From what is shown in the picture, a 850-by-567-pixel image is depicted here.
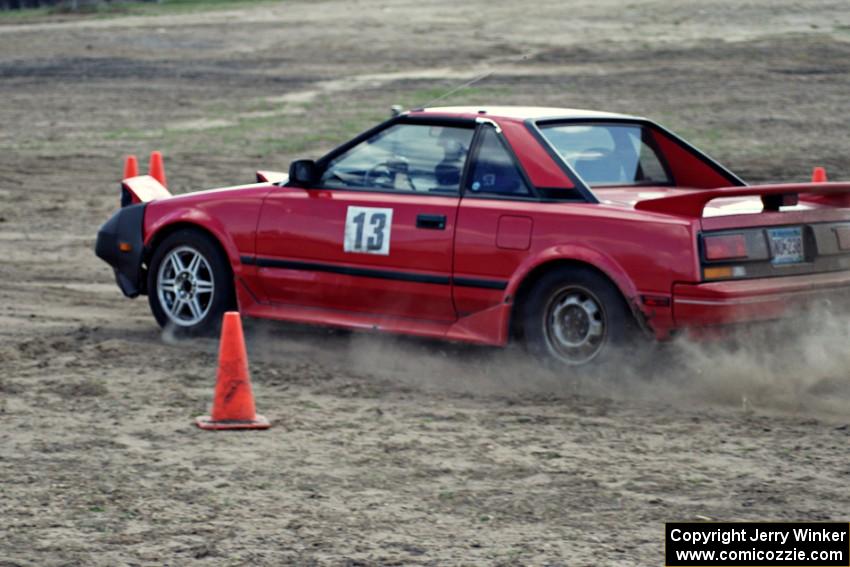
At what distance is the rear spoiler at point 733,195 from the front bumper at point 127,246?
11.1 ft

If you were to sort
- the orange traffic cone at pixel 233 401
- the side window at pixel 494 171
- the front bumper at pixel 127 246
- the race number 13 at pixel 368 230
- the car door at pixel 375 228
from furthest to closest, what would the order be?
the front bumper at pixel 127 246, the race number 13 at pixel 368 230, the car door at pixel 375 228, the side window at pixel 494 171, the orange traffic cone at pixel 233 401

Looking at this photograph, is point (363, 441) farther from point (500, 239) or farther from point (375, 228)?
point (375, 228)

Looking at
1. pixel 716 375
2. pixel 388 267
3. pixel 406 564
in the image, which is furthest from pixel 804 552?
pixel 388 267

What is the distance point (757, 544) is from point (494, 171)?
3.69 m

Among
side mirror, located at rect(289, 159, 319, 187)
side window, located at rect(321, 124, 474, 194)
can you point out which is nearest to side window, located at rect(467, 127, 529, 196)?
side window, located at rect(321, 124, 474, 194)

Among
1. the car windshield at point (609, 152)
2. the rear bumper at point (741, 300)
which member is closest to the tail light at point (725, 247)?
the rear bumper at point (741, 300)

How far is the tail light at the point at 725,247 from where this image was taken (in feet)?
25.9

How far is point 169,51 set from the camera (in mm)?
29984

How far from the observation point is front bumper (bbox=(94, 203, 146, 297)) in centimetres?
992

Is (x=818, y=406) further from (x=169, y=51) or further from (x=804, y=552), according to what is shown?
(x=169, y=51)

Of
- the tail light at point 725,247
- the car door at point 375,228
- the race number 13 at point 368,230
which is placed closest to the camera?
the tail light at point 725,247

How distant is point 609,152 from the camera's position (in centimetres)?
915

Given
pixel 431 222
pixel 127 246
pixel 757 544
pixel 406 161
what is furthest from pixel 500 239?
pixel 757 544

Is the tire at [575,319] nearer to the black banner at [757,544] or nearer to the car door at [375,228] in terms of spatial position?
the car door at [375,228]
